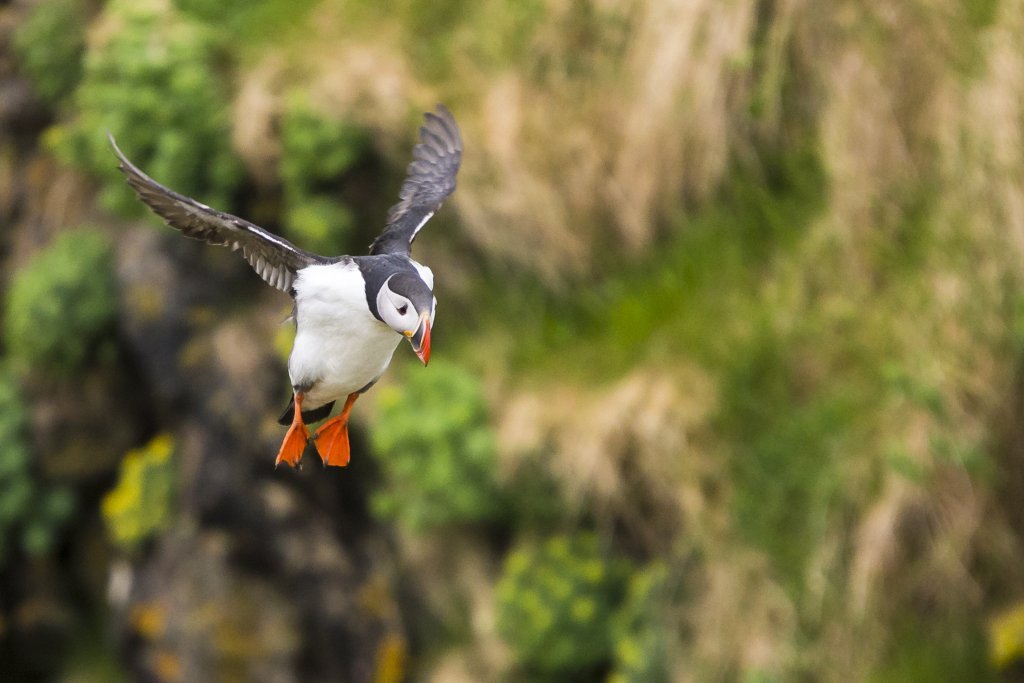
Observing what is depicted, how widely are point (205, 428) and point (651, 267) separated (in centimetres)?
222

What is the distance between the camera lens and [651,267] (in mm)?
5047

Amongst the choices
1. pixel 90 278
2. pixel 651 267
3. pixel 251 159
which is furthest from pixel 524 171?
pixel 90 278

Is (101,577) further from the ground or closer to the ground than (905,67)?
closer to the ground

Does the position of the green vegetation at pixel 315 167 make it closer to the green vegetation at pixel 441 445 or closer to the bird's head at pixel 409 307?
the green vegetation at pixel 441 445

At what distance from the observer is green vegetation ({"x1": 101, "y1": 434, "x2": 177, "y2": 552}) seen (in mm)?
6219

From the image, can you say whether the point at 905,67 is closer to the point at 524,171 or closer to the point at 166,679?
the point at 524,171

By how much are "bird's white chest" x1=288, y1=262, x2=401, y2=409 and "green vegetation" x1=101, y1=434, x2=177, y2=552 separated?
11.9 feet

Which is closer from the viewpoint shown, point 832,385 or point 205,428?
point 832,385

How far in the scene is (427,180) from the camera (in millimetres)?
3436

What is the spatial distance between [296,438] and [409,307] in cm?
68

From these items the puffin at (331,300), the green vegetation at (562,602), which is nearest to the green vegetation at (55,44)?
the green vegetation at (562,602)

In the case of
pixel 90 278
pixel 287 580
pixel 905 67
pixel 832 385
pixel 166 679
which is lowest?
pixel 166 679

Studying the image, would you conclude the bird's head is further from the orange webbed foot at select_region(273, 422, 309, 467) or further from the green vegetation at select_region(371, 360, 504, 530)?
the green vegetation at select_region(371, 360, 504, 530)

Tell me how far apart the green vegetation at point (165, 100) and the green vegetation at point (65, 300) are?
0.57 metres
